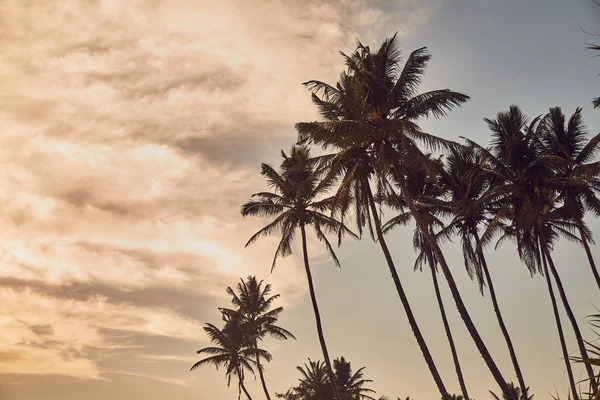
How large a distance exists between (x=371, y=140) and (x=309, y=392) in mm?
32931

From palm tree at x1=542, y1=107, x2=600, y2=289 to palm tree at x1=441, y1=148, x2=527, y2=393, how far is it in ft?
12.2

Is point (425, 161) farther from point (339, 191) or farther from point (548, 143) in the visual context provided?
point (548, 143)

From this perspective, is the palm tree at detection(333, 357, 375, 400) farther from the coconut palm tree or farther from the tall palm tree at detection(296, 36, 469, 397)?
the tall palm tree at detection(296, 36, 469, 397)

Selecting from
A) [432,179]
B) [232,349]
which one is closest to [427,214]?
[432,179]

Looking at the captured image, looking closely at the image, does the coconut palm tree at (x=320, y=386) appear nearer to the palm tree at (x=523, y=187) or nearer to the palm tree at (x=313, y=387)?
the palm tree at (x=313, y=387)

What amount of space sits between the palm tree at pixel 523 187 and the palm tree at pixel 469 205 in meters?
0.88

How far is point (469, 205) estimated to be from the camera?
86.2ft

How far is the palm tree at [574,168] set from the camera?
24484 millimetres

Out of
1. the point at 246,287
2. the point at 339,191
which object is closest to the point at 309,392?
the point at 246,287

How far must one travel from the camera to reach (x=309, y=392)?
46.6 metres

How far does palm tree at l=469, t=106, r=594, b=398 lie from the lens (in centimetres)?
2509

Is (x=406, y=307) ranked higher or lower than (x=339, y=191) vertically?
lower

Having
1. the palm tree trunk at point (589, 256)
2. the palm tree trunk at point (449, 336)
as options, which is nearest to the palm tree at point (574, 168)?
the palm tree trunk at point (589, 256)

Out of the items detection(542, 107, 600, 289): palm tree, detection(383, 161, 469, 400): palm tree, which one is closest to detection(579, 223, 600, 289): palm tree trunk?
detection(542, 107, 600, 289): palm tree
